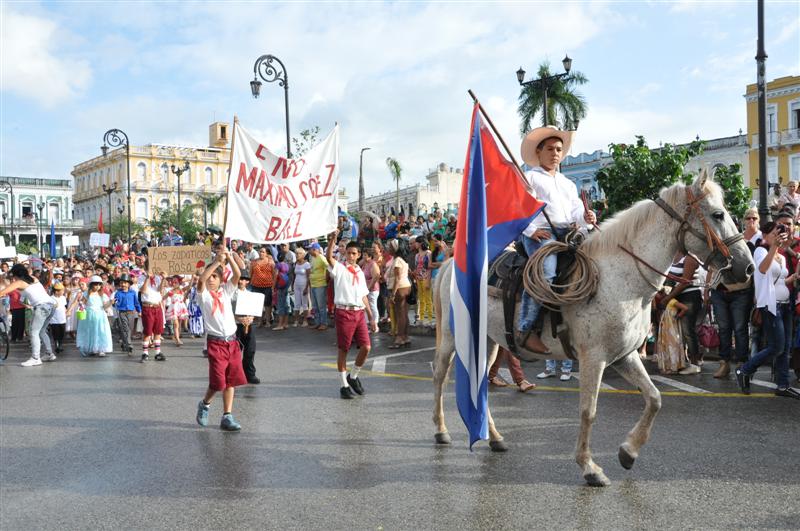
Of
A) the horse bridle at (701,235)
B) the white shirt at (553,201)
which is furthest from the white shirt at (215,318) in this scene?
the horse bridle at (701,235)

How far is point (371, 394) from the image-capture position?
30.6 feet

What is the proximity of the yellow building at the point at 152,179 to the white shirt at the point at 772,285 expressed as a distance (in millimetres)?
90535

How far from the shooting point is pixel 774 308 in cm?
835

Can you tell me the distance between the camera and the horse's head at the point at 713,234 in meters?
5.20

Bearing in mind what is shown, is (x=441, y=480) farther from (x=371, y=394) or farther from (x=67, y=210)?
(x=67, y=210)

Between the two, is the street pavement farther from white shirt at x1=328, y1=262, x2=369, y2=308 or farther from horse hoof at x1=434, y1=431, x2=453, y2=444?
white shirt at x1=328, y1=262, x2=369, y2=308

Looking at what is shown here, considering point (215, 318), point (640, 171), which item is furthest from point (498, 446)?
point (640, 171)

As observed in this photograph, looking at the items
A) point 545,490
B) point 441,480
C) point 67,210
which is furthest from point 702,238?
point 67,210

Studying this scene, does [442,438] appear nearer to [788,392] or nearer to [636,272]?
[636,272]

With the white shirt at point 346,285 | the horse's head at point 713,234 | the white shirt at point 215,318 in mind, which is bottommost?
the white shirt at point 215,318

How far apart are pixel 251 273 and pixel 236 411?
1032 cm

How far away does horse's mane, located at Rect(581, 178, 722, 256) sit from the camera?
534 centimetres

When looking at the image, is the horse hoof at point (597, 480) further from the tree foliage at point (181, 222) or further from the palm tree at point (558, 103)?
the tree foliage at point (181, 222)

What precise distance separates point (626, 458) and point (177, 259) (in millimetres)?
10278
